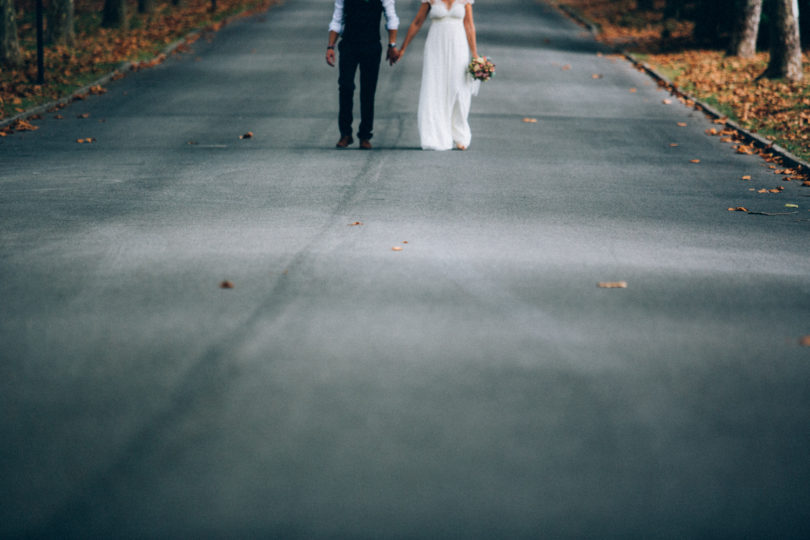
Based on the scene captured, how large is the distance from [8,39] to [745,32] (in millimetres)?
15145

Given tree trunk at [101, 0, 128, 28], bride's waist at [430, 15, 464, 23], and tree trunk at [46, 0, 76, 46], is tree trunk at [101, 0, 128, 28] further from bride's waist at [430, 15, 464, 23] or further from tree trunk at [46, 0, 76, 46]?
bride's waist at [430, 15, 464, 23]

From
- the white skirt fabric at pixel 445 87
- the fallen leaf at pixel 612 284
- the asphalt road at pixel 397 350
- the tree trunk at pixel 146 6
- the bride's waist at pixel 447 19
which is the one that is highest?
the bride's waist at pixel 447 19

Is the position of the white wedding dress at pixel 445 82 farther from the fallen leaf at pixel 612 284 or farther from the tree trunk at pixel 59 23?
the tree trunk at pixel 59 23

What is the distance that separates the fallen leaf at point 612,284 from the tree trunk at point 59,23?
19.8 m

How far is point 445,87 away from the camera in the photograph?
1281 centimetres

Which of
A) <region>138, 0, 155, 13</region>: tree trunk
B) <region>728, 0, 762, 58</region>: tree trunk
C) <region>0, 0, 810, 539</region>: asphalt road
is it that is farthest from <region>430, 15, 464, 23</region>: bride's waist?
<region>138, 0, 155, 13</region>: tree trunk

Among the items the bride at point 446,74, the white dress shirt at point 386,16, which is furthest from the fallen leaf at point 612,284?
the bride at point 446,74

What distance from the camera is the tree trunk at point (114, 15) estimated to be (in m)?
28.2

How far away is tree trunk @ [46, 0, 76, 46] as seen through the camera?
23984 mm

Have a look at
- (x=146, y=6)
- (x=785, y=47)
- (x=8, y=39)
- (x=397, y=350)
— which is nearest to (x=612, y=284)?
(x=397, y=350)

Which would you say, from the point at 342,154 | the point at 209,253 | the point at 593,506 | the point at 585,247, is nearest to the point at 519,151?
the point at 342,154

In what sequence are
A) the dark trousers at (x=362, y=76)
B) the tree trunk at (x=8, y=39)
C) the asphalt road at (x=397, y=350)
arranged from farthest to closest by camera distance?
1. the tree trunk at (x=8, y=39)
2. the dark trousers at (x=362, y=76)
3. the asphalt road at (x=397, y=350)

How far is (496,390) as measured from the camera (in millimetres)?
4996

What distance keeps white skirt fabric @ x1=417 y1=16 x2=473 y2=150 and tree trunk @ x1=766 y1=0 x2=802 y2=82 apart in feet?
28.8
